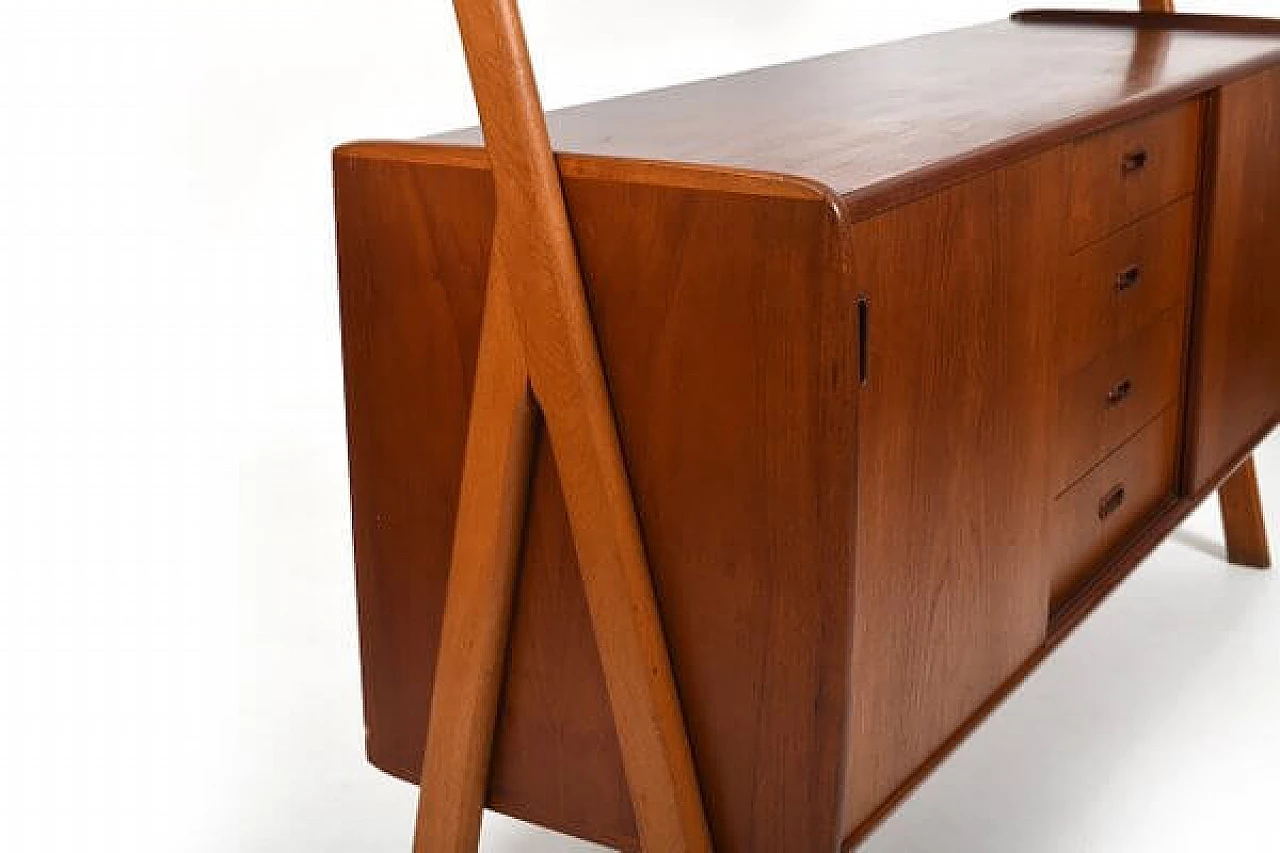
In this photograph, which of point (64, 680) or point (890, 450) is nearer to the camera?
point (890, 450)

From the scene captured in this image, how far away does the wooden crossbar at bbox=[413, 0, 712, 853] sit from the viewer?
2.12 metres

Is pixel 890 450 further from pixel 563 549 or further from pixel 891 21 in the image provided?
pixel 891 21

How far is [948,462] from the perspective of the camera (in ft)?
7.69

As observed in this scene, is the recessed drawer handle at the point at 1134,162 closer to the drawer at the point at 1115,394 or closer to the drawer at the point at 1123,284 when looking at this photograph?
the drawer at the point at 1123,284

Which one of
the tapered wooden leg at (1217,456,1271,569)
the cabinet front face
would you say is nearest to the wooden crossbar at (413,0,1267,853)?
the cabinet front face

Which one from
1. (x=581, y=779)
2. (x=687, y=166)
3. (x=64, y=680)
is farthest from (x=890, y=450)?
(x=64, y=680)

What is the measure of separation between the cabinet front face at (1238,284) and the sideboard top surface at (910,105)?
9cm

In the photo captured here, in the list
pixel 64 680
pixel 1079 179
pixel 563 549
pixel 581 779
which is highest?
pixel 1079 179

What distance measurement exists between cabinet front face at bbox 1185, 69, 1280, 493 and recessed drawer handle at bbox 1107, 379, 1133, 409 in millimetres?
303

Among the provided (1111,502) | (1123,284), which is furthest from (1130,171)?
(1111,502)

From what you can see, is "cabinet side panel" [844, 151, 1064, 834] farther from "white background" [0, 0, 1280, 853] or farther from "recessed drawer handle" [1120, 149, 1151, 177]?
"white background" [0, 0, 1280, 853]

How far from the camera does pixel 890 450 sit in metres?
2.19

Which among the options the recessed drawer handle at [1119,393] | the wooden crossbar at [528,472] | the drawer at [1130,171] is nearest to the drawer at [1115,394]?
the recessed drawer handle at [1119,393]

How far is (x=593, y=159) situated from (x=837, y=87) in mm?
796
